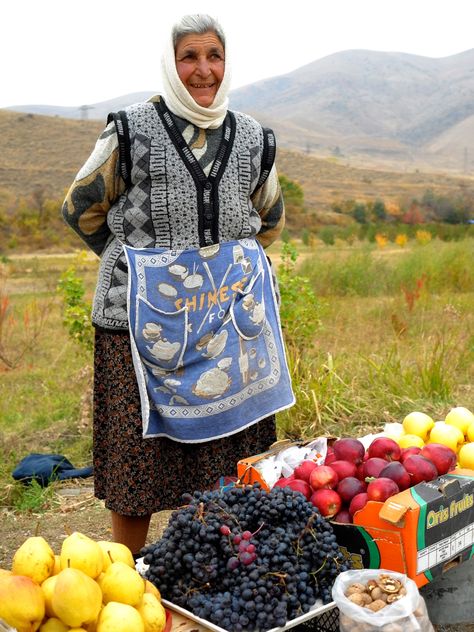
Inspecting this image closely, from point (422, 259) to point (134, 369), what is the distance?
806cm

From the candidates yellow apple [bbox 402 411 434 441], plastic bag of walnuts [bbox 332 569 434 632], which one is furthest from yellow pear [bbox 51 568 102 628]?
yellow apple [bbox 402 411 434 441]

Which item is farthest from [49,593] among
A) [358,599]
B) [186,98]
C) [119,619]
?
[186,98]

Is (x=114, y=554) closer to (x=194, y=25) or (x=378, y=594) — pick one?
(x=378, y=594)

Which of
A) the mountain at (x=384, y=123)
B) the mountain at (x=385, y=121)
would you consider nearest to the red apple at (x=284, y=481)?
the mountain at (x=384, y=123)

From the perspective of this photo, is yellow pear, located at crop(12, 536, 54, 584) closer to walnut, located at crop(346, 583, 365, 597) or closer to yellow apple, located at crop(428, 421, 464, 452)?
walnut, located at crop(346, 583, 365, 597)

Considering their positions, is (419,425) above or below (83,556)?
below

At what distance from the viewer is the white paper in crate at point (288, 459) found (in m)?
2.68

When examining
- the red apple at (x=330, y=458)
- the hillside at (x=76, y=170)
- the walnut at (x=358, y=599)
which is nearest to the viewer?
the walnut at (x=358, y=599)

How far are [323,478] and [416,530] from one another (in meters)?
0.34

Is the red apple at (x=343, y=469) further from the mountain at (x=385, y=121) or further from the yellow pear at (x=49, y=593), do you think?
the mountain at (x=385, y=121)

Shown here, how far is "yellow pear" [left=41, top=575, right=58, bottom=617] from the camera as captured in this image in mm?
1861

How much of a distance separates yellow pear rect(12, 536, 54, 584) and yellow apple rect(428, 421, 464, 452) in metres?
1.48

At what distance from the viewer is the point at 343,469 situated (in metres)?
2.51

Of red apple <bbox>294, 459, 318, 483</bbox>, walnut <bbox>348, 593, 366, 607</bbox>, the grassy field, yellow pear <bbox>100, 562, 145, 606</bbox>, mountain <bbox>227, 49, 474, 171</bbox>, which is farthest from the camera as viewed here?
mountain <bbox>227, 49, 474, 171</bbox>
